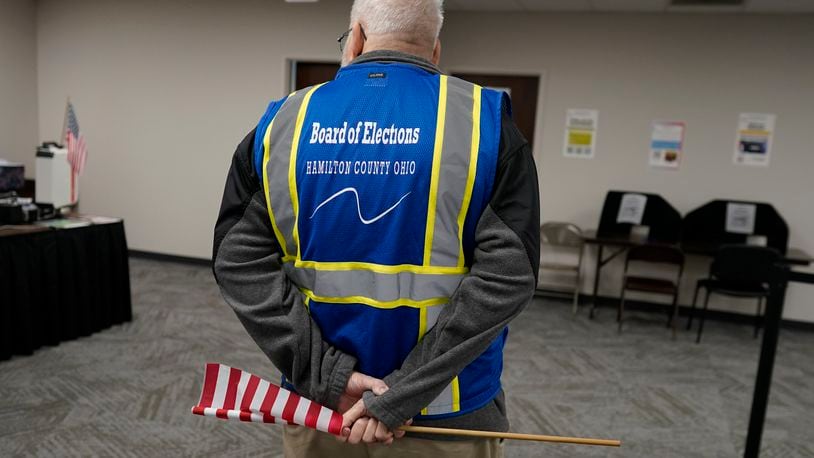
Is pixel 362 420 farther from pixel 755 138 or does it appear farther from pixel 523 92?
pixel 755 138

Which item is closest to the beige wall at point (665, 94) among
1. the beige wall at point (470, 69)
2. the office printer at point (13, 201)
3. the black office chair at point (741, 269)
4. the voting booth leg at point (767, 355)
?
the beige wall at point (470, 69)

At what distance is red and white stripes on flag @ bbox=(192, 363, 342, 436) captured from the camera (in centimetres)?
94

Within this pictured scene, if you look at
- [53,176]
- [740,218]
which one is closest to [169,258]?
[53,176]

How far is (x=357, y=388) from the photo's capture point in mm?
938

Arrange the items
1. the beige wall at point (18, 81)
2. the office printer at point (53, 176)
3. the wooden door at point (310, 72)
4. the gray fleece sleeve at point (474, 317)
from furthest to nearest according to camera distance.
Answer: the beige wall at point (18, 81)
the wooden door at point (310, 72)
the office printer at point (53, 176)
the gray fleece sleeve at point (474, 317)

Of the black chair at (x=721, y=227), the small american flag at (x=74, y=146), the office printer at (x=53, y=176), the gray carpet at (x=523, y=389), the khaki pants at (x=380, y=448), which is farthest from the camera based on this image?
the black chair at (x=721, y=227)

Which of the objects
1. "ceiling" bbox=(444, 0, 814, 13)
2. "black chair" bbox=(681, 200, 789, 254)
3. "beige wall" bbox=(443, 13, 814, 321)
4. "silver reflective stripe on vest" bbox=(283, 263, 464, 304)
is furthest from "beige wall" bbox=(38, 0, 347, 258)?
"silver reflective stripe on vest" bbox=(283, 263, 464, 304)

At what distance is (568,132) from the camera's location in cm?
509

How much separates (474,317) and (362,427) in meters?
0.25

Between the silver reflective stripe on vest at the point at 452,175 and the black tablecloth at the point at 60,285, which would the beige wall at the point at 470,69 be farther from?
the silver reflective stripe on vest at the point at 452,175

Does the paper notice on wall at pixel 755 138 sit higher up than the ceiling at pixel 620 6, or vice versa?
the ceiling at pixel 620 6

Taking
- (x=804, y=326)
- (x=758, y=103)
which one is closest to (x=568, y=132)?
(x=758, y=103)

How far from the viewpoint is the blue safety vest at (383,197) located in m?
0.90

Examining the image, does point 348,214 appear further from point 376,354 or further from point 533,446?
point 533,446
